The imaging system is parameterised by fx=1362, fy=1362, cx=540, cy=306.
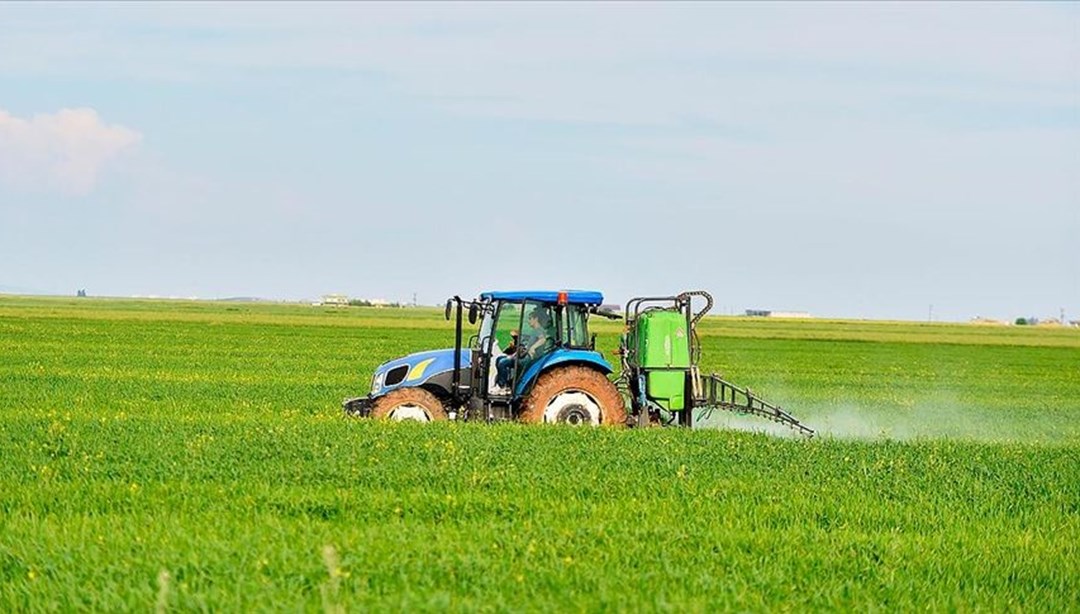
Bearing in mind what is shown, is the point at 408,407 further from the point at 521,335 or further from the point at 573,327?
the point at 573,327

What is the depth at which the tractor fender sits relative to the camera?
19.3 m

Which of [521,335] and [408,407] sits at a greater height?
[521,335]

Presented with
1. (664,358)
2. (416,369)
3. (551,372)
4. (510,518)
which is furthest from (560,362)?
(510,518)

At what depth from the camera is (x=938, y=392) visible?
40.7 meters

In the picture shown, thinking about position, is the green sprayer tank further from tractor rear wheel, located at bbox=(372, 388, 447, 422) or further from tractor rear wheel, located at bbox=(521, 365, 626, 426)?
tractor rear wheel, located at bbox=(372, 388, 447, 422)

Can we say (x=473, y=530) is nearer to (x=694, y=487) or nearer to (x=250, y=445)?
(x=694, y=487)

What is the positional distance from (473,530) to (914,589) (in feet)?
11.8

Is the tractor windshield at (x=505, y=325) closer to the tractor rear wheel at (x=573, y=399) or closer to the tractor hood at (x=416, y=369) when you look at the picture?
the tractor hood at (x=416, y=369)

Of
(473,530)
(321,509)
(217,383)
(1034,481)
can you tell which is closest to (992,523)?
(1034,481)

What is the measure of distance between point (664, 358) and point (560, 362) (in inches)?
73.7

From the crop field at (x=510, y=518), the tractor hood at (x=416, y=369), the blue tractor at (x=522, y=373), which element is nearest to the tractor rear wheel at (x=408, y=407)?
the blue tractor at (x=522, y=373)

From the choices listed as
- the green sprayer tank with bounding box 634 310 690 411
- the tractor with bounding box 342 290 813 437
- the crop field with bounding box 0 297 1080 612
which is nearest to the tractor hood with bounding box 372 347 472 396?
the tractor with bounding box 342 290 813 437

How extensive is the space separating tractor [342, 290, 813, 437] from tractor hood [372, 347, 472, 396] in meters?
0.02

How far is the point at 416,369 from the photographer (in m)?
20.5
